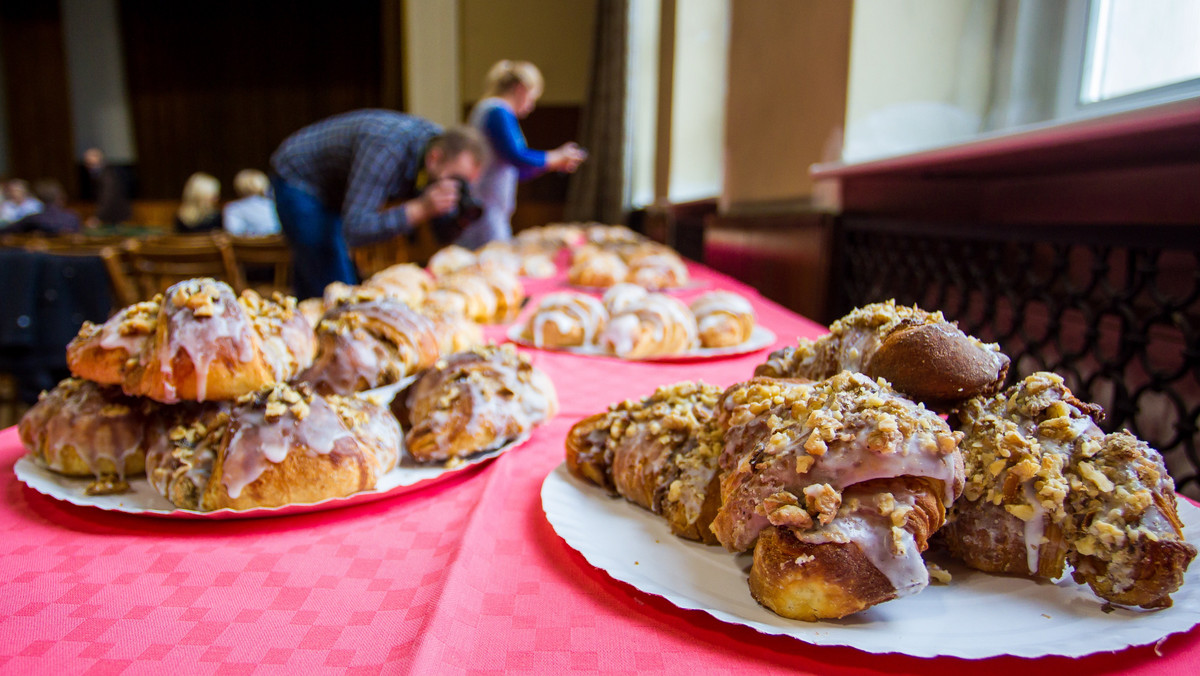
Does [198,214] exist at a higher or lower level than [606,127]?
lower

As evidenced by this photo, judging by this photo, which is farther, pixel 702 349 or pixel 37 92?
pixel 37 92

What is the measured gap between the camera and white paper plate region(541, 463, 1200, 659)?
443 mm

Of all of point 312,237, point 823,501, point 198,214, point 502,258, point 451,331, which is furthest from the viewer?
point 198,214

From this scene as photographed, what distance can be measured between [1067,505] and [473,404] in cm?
60

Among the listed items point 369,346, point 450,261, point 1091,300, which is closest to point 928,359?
point 369,346

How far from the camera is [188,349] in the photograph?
679 millimetres

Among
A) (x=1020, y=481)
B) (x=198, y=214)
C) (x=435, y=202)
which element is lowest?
(x=198, y=214)

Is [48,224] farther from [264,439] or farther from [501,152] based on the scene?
[264,439]

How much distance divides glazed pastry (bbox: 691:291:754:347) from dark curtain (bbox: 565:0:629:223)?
6.31 m

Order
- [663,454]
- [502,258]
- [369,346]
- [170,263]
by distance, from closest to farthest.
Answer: [663,454] < [369,346] < [502,258] < [170,263]

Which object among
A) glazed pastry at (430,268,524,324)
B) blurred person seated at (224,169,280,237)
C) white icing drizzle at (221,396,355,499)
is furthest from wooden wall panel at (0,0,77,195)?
white icing drizzle at (221,396,355,499)

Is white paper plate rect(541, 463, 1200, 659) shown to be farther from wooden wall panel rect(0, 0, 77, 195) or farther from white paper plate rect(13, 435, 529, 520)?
wooden wall panel rect(0, 0, 77, 195)

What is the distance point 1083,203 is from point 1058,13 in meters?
0.75

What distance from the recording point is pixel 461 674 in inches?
18.0
